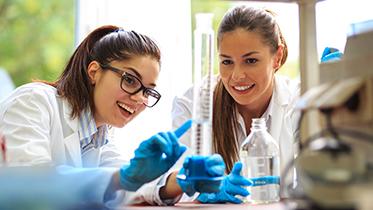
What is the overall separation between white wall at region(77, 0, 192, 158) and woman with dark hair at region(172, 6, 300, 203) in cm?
47

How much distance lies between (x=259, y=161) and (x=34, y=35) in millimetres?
3574

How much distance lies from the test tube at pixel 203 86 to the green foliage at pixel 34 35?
342 centimetres

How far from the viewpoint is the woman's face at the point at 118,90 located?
1736 millimetres

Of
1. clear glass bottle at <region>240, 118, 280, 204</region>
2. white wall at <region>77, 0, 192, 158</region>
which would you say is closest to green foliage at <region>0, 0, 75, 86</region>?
white wall at <region>77, 0, 192, 158</region>

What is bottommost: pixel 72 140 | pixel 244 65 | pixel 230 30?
pixel 72 140

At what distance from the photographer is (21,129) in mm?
1563

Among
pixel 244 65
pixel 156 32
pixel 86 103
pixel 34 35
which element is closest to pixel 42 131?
pixel 86 103

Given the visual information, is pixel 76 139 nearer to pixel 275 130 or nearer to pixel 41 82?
pixel 41 82

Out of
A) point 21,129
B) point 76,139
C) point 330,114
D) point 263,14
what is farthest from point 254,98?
point 330,114

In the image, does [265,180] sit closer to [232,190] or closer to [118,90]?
[232,190]

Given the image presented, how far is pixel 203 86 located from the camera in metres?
1.27

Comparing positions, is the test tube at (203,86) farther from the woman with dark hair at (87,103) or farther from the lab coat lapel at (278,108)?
the lab coat lapel at (278,108)

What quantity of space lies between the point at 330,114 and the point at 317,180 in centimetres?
13

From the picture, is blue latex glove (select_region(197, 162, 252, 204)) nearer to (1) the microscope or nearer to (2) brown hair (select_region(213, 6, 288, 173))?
(2) brown hair (select_region(213, 6, 288, 173))
